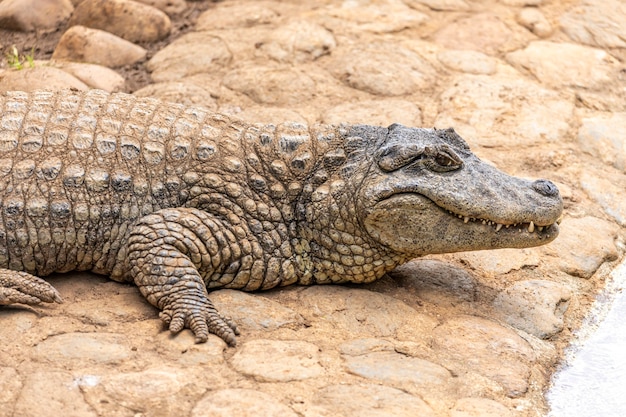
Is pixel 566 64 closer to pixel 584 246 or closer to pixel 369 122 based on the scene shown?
pixel 369 122

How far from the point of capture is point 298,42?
754 cm

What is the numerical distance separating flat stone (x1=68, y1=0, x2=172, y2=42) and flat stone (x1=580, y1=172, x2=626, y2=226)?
12.5 ft

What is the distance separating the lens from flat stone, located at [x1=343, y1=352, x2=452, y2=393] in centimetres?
395

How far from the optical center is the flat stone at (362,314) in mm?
4453

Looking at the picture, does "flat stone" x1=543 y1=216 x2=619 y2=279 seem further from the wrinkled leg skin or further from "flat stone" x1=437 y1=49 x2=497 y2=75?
the wrinkled leg skin

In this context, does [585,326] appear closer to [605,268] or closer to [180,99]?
[605,268]

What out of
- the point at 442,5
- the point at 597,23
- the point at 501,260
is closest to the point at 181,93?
the point at 501,260

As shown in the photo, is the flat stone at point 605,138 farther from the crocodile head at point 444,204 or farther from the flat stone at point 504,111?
the crocodile head at point 444,204

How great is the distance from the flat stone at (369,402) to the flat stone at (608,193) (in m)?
2.74

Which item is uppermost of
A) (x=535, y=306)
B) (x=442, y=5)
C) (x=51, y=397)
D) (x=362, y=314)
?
(x=442, y=5)

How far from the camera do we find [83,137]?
466 centimetres

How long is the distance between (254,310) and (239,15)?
4.23 m

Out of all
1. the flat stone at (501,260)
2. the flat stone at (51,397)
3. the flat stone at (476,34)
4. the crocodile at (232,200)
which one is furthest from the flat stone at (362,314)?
the flat stone at (476,34)

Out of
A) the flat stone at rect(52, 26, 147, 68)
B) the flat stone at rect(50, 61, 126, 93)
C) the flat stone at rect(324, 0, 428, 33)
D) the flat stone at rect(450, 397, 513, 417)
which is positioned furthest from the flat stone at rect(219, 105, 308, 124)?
the flat stone at rect(450, 397, 513, 417)
